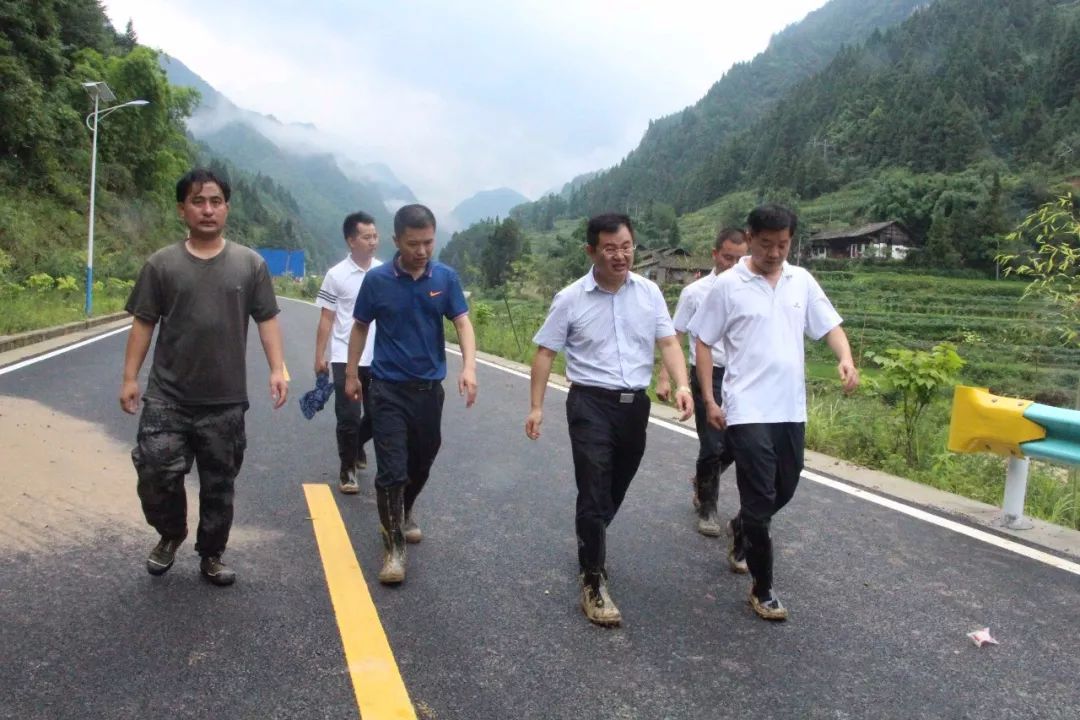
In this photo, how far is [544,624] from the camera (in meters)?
3.28

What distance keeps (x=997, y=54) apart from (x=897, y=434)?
135 metres

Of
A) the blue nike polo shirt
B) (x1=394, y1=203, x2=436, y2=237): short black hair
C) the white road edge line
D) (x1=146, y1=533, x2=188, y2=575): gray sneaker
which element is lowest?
the white road edge line

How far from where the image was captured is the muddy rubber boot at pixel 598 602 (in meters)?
3.28

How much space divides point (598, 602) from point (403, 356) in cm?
142

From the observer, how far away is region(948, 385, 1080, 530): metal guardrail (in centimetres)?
439

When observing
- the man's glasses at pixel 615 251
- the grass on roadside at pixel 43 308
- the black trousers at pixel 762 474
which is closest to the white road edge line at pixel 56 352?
the grass on roadside at pixel 43 308

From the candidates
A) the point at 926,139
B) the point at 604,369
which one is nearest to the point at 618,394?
the point at 604,369

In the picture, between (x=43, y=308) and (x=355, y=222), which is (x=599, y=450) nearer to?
(x=355, y=222)

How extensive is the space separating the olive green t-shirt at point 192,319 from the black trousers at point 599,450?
1.47 meters

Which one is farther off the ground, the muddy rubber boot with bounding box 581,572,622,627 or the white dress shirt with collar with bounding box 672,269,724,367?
the white dress shirt with collar with bounding box 672,269,724,367

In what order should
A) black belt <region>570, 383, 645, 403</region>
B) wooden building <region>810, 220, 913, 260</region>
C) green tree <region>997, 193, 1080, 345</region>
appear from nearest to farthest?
1. black belt <region>570, 383, 645, 403</region>
2. green tree <region>997, 193, 1080, 345</region>
3. wooden building <region>810, 220, 913, 260</region>

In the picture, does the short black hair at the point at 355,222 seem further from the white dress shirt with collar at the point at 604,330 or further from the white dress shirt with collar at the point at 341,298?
the white dress shirt with collar at the point at 604,330

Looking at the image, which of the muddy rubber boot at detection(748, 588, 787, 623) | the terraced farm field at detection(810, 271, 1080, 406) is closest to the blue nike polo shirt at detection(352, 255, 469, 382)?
the muddy rubber boot at detection(748, 588, 787, 623)

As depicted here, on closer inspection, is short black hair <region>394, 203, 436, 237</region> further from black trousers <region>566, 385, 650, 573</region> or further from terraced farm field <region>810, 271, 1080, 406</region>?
terraced farm field <region>810, 271, 1080, 406</region>
